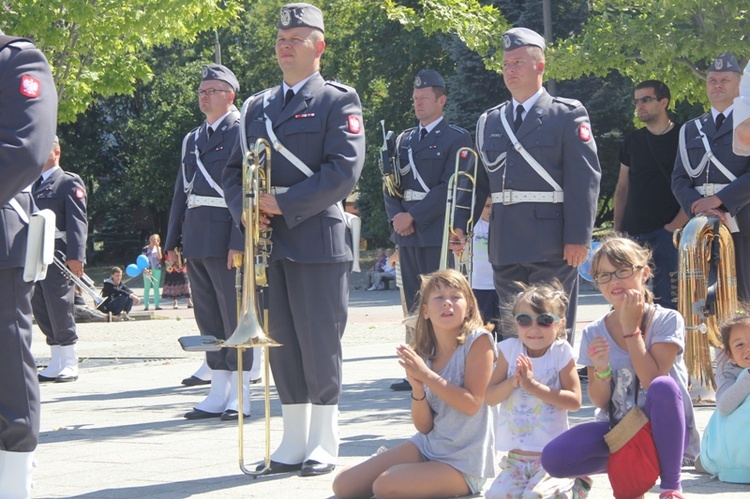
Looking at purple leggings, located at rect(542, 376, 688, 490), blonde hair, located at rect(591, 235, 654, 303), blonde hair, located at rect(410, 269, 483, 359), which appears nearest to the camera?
purple leggings, located at rect(542, 376, 688, 490)

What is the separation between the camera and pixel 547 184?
730 cm

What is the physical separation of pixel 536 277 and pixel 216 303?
2914 mm

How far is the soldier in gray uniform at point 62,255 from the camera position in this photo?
1137 cm

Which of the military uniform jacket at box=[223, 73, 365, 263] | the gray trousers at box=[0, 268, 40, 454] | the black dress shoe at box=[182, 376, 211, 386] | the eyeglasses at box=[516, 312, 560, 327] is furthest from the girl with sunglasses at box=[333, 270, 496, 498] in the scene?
the black dress shoe at box=[182, 376, 211, 386]

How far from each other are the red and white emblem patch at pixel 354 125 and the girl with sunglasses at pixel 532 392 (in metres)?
1.45

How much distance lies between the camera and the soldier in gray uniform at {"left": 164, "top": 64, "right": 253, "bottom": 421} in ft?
28.9

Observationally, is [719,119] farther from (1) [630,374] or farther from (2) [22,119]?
(2) [22,119]

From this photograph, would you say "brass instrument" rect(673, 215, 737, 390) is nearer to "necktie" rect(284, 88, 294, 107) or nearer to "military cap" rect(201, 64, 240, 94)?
"necktie" rect(284, 88, 294, 107)

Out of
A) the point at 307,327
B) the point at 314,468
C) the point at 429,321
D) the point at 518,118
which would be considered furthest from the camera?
the point at 518,118

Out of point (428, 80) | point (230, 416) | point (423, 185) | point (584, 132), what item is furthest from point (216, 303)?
point (584, 132)

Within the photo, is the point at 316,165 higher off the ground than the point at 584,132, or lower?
lower

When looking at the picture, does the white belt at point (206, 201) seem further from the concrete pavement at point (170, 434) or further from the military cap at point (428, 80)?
the military cap at point (428, 80)

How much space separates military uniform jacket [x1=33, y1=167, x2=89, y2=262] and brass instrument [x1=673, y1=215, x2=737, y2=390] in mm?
5621

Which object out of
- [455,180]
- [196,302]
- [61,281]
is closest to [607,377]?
[455,180]
